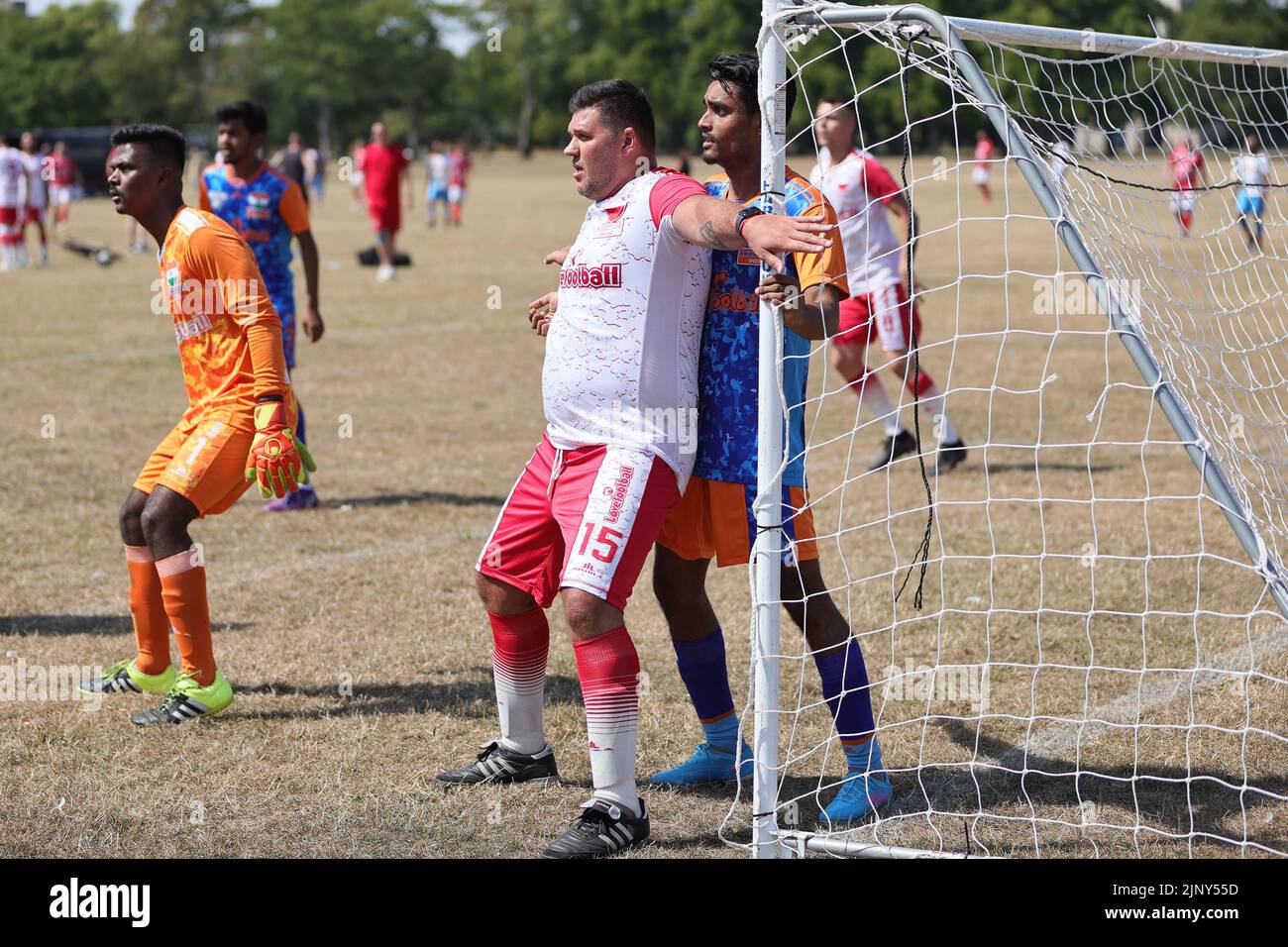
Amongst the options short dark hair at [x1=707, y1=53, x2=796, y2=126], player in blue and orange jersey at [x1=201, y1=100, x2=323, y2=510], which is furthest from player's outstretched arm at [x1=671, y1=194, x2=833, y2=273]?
player in blue and orange jersey at [x1=201, y1=100, x2=323, y2=510]

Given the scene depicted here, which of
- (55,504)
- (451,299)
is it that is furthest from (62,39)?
(55,504)

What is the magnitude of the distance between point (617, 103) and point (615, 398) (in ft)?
2.70

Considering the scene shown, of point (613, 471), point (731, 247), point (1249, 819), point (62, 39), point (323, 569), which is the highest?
point (62, 39)

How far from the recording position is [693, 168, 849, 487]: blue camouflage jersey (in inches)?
156

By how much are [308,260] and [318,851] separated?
4.70 meters

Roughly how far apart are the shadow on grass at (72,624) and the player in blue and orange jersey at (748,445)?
2.57m

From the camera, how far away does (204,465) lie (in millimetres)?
4793

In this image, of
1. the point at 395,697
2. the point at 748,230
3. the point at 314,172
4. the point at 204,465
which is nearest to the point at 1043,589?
the point at 395,697

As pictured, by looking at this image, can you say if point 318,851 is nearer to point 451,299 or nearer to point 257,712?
point 257,712

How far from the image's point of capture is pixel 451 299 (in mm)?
18281

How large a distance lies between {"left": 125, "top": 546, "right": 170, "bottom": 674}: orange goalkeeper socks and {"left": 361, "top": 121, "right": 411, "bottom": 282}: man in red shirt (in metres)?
15.8

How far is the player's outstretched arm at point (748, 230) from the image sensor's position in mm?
3320

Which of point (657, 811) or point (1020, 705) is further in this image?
point (1020, 705)
